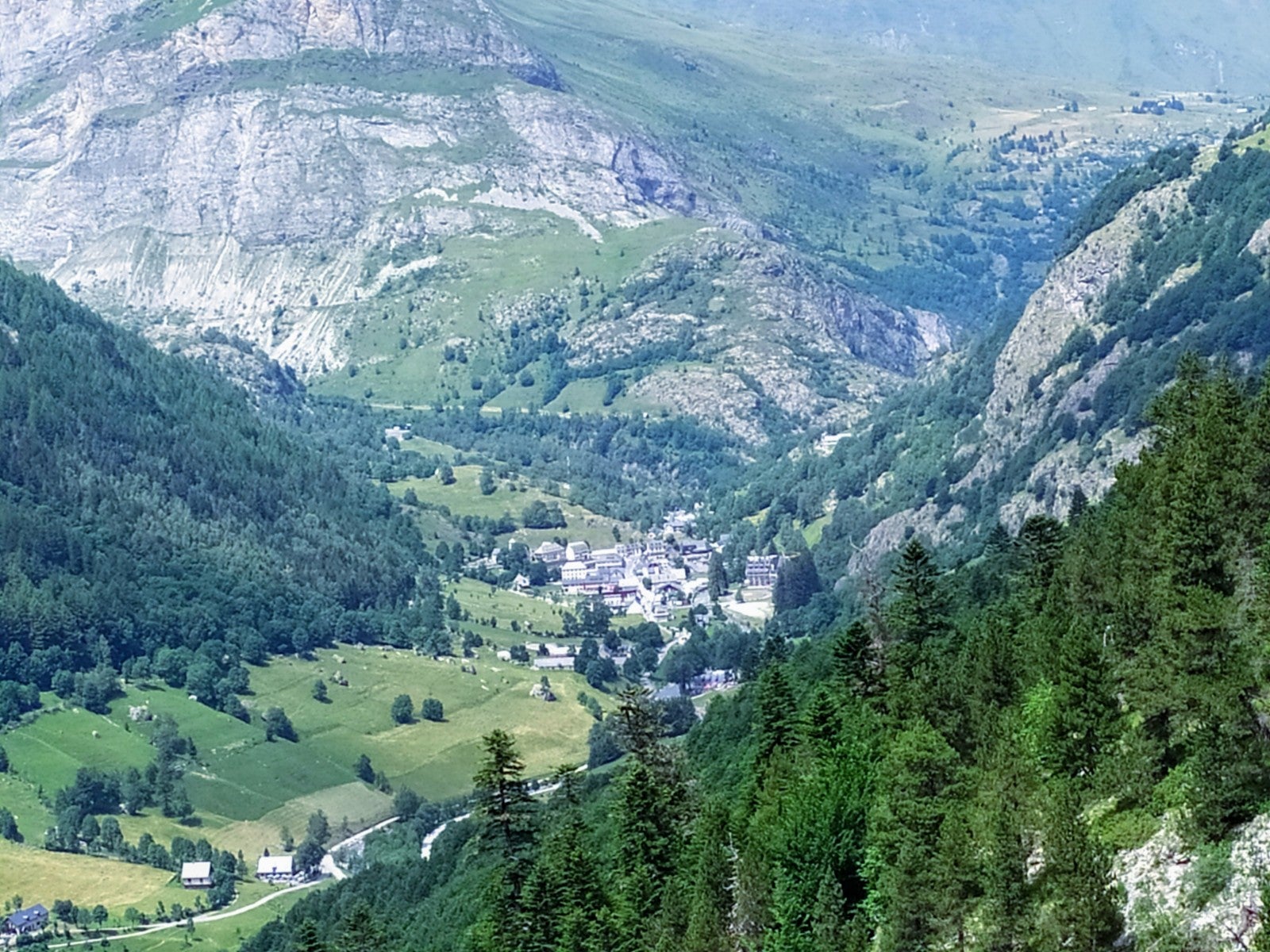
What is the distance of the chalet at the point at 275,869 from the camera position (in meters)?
196

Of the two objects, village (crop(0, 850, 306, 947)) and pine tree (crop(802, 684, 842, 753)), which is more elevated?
pine tree (crop(802, 684, 842, 753))

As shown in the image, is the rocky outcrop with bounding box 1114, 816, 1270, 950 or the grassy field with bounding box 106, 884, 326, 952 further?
the grassy field with bounding box 106, 884, 326, 952

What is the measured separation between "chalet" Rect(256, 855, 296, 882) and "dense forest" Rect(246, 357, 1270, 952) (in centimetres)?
8272

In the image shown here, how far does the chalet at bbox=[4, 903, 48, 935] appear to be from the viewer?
178m

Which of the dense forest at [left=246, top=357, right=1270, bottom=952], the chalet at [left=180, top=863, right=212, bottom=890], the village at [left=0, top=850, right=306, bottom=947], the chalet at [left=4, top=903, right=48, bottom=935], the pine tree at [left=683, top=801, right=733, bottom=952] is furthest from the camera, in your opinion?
the chalet at [left=180, top=863, right=212, bottom=890]

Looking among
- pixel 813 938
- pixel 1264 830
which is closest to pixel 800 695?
pixel 813 938

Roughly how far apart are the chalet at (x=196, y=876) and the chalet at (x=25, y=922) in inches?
597

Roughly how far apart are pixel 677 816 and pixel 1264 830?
42.8 meters

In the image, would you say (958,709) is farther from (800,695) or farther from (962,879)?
(800,695)

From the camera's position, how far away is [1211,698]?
196 feet

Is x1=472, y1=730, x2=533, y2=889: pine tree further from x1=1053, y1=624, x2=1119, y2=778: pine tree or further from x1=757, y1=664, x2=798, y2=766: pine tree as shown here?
x1=1053, y1=624, x2=1119, y2=778: pine tree

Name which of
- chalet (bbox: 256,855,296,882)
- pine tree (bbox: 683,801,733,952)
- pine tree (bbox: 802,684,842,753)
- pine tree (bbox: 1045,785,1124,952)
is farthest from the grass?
pine tree (bbox: 1045,785,1124,952)

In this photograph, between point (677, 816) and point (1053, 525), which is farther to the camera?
point (1053, 525)

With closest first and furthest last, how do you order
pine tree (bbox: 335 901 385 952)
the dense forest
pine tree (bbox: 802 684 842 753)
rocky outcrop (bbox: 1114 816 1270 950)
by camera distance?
rocky outcrop (bbox: 1114 816 1270 950) < the dense forest < pine tree (bbox: 802 684 842 753) < pine tree (bbox: 335 901 385 952)
